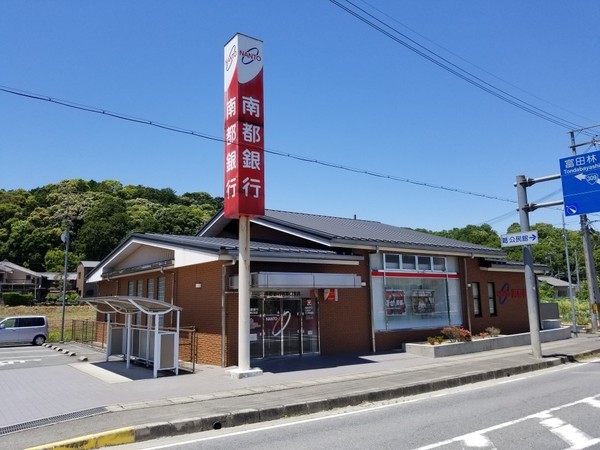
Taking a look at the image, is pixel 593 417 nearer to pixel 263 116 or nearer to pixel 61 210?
pixel 263 116

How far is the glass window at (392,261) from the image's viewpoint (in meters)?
18.7

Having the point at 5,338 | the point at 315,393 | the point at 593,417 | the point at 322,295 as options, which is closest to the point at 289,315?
the point at 322,295

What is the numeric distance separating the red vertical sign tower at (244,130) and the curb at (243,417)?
5703mm

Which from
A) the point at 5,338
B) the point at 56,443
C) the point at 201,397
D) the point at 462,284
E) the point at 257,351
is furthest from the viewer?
the point at 5,338

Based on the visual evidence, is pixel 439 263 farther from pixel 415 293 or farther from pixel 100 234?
pixel 100 234

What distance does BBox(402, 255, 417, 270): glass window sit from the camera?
19.3 metres

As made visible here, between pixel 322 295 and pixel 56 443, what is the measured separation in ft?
35.4

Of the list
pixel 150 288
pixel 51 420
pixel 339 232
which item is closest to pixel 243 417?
pixel 51 420

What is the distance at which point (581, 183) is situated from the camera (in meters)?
16.1

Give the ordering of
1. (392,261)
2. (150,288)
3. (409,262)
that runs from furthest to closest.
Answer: (150,288)
(409,262)
(392,261)

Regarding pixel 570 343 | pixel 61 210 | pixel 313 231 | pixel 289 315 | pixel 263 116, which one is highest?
pixel 61 210

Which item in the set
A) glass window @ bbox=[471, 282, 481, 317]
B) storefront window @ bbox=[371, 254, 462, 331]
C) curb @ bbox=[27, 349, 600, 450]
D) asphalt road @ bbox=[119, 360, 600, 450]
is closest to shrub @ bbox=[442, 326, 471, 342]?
storefront window @ bbox=[371, 254, 462, 331]

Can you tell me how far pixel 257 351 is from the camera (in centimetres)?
1524

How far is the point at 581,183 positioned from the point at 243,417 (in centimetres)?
Answer: 1394
